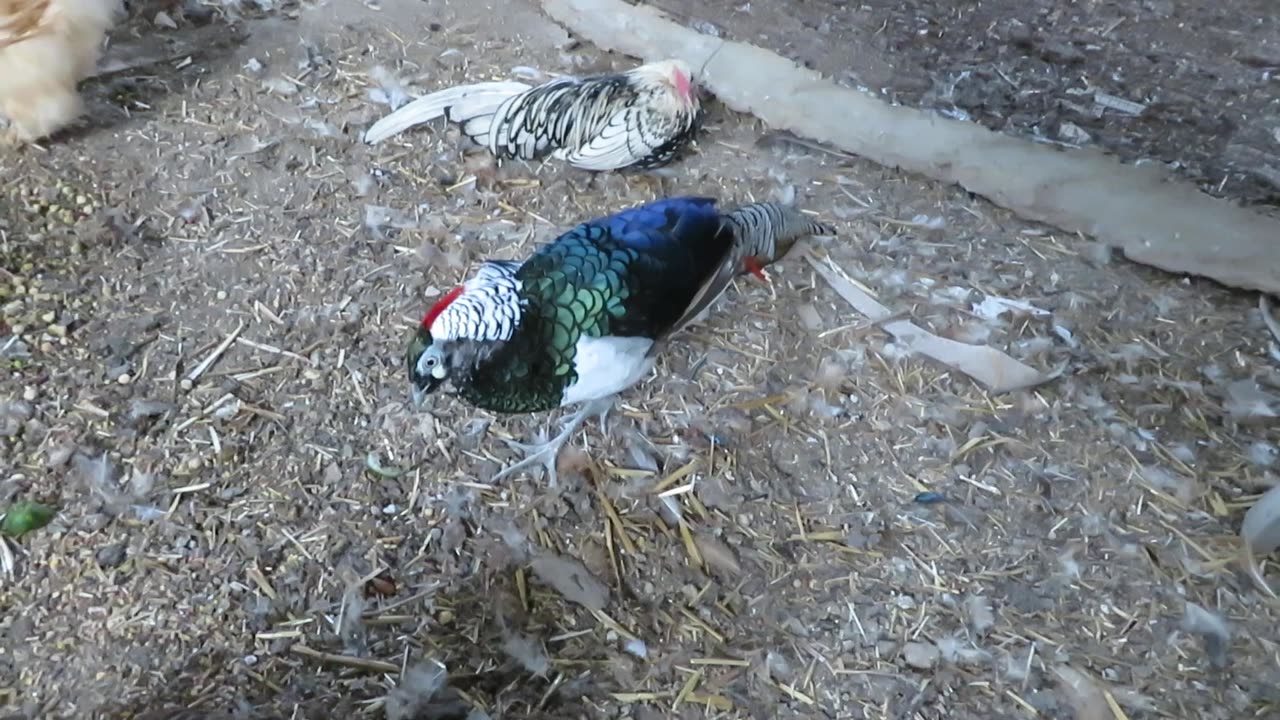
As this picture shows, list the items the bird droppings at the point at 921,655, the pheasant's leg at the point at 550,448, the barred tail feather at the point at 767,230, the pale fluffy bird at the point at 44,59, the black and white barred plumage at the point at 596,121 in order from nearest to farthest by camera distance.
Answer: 1. the bird droppings at the point at 921,655
2. the pheasant's leg at the point at 550,448
3. the barred tail feather at the point at 767,230
4. the pale fluffy bird at the point at 44,59
5. the black and white barred plumage at the point at 596,121

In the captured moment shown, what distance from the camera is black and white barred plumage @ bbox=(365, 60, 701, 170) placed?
250 centimetres

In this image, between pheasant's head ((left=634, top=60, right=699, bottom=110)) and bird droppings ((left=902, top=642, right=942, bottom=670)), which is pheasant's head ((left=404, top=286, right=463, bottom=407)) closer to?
bird droppings ((left=902, top=642, right=942, bottom=670))

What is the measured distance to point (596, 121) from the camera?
2.51 metres

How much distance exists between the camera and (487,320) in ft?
5.09

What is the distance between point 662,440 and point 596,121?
1098mm

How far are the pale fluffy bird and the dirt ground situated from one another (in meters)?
0.10

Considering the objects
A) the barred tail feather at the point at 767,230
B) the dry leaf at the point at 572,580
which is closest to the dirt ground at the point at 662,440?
the dry leaf at the point at 572,580

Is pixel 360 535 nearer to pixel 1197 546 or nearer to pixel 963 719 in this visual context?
pixel 963 719

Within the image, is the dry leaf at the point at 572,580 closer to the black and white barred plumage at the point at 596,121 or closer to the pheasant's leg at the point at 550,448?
the pheasant's leg at the point at 550,448

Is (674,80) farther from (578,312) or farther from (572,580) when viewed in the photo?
(572,580)

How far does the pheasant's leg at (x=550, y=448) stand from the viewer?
1.93 m

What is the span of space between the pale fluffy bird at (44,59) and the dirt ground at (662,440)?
10 cm

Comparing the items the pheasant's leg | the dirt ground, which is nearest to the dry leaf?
the dirt ground

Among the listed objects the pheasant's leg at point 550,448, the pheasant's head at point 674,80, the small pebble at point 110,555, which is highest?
the pheasant's head at point 674,80
